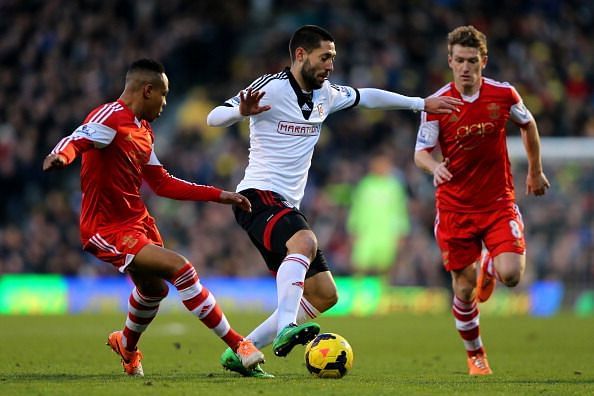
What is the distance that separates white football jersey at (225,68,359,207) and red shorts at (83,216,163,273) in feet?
2.89

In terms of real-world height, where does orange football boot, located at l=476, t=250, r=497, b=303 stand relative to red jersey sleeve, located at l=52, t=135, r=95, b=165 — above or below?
below

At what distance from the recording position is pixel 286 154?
8.25m

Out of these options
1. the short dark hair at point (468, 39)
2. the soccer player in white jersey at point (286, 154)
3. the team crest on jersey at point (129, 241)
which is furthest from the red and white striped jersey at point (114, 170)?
the short dark hair at point (468, 39)

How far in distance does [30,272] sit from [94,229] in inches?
488

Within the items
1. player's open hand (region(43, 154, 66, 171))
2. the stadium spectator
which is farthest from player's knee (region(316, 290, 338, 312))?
player's open hand (region(43, 154, 66, 171))

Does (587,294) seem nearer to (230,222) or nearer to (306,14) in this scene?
(230,222)

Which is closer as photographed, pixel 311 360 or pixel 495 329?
pixel 311 360

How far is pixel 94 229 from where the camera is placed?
25.8ft

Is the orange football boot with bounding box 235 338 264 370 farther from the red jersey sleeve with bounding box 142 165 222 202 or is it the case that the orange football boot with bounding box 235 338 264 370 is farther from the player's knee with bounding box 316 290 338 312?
the red jersey sleeve with bounding box 142 165 222 202

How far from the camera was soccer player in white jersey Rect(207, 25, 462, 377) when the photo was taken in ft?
26.1

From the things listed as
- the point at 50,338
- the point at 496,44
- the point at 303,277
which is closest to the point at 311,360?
the point at 303,277

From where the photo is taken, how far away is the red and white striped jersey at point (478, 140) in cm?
915

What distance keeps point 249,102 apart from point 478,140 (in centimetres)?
222

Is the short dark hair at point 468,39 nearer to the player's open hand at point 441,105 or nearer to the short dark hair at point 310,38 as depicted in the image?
the player's open hand at point 441,105
